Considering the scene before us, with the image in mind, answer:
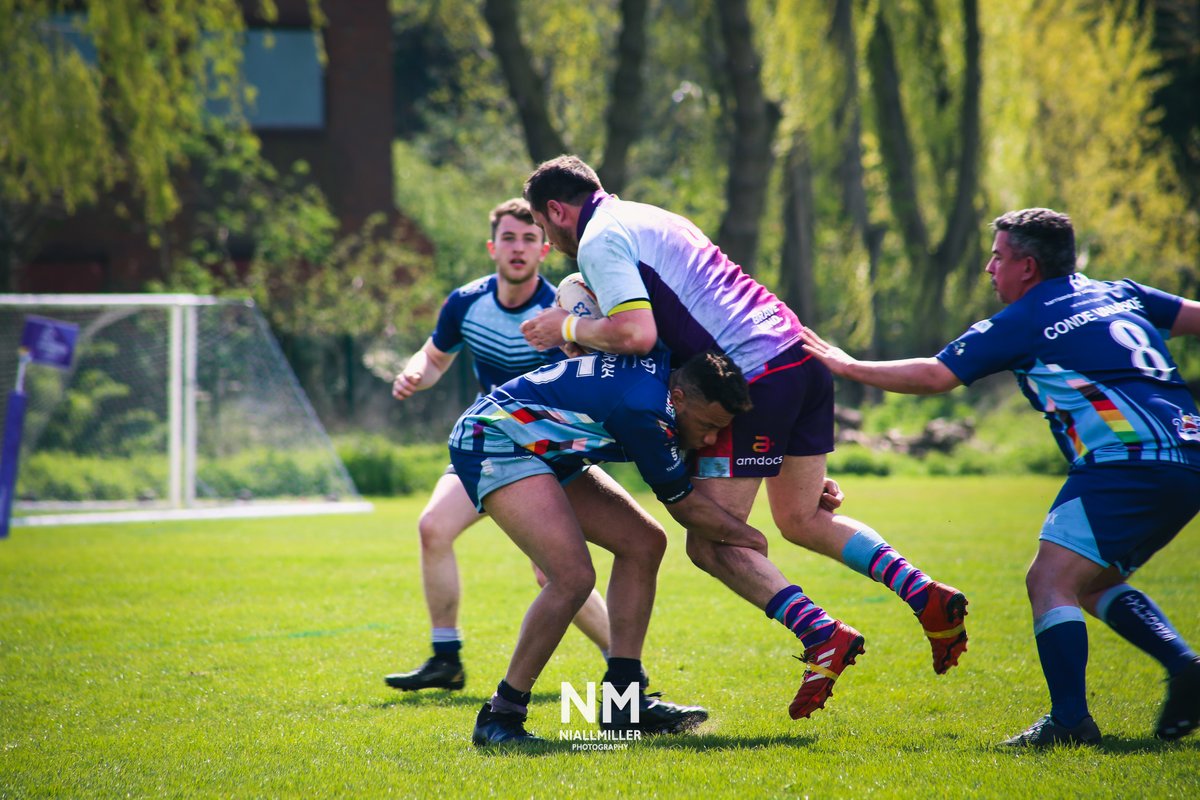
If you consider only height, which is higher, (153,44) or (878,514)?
(153,44)

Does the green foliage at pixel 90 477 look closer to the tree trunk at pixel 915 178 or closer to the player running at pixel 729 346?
the tree trunk at pixel 915 178

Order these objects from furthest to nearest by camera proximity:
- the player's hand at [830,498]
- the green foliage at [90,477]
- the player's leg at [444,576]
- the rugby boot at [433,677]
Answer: the green foliage at [90,477], the player's leg at [444,576], the rugby boot at [433,677], the player's hand at [830,498]

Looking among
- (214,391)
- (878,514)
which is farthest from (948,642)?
(214,391)

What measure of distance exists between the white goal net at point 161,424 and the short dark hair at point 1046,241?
11794 mm

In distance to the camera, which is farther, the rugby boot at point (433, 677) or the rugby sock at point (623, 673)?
the rugby boot at point (433, 677)

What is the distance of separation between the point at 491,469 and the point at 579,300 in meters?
0.79

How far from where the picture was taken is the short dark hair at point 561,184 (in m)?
4.91

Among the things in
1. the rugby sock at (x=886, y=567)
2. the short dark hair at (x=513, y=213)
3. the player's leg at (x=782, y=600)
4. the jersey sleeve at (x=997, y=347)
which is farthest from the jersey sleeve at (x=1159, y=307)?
the short dark hair at (x=513, y=213)

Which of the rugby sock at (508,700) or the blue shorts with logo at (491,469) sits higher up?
the blue shorts with logo at (491,469)

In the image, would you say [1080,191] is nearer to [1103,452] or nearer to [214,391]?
[214,391]

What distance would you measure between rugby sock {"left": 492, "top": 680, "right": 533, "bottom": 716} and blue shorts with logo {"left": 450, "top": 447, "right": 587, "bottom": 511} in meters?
0.72

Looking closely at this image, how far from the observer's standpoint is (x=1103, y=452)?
4.57 m

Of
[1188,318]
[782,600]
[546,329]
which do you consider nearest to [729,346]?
[546,329]

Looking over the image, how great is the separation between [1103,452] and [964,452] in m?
17.4
